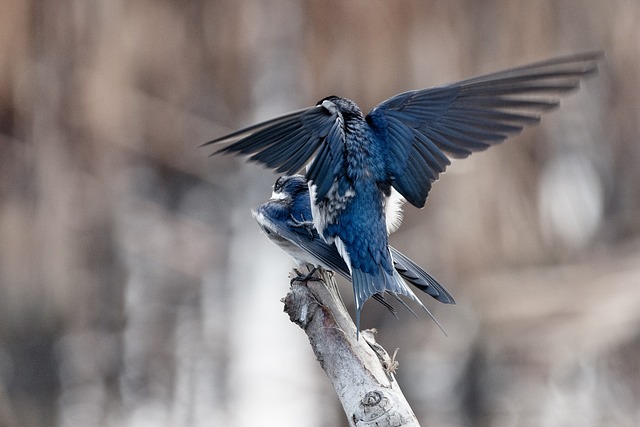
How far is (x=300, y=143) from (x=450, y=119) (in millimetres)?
377

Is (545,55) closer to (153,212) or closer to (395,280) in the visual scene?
(153,212)

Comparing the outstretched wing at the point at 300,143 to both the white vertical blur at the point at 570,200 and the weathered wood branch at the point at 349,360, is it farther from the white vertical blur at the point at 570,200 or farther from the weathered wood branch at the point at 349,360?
the white vertical blur at the point at 570,200

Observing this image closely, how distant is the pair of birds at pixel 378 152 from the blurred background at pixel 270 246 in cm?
270

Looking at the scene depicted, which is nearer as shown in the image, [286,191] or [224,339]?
[286,191]

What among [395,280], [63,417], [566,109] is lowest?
[395,280]

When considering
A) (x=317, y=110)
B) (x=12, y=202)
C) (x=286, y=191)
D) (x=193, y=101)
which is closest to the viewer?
(x=317, y=110)

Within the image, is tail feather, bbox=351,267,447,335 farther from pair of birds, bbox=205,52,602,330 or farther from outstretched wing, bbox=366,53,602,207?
outstretched wing, bbox=366,53,602,207

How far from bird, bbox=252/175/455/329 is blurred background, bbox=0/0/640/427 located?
242 centimetres

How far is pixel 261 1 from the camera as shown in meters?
5.42

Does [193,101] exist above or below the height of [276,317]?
above

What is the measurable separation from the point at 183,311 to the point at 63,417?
0.82 meters

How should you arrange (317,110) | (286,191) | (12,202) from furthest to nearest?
(12,202) < (286,191) < (317,110)

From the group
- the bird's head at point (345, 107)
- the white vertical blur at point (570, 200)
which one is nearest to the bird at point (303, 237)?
the bird's head at point (345, 107)

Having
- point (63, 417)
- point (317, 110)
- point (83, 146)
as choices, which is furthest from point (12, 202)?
point (317, 110)
